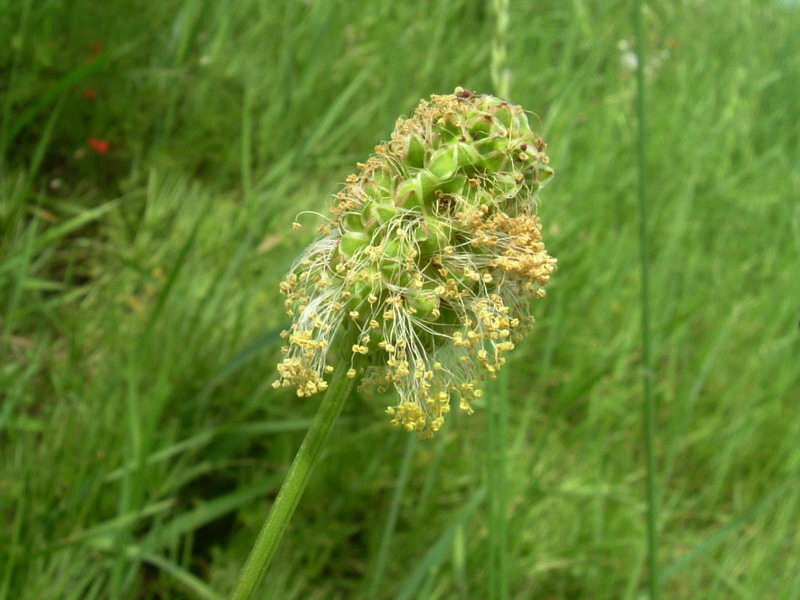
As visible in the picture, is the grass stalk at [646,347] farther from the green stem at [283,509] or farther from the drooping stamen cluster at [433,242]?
the green stem at [283,509]

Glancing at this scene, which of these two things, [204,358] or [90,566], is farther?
[204,358]

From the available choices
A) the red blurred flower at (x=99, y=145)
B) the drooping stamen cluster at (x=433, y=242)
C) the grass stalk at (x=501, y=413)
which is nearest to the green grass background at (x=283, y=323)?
the grass stalk at (x=501, y=413)

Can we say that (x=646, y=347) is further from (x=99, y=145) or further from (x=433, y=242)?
(x=99, y=145)

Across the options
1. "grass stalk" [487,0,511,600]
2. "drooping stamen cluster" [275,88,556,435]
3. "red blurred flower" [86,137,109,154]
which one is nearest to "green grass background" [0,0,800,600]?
"grass stalk" [487,0,511,600]

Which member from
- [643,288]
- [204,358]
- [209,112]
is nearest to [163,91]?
[209,112]

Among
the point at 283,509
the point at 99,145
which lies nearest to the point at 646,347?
the point at 283,509

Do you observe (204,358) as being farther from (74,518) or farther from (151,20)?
(151,20)

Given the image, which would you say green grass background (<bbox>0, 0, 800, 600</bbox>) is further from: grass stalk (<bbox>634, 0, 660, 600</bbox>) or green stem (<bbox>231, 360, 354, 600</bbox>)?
green stem (<bbox>231, 360, 354, 600</bbox>)
